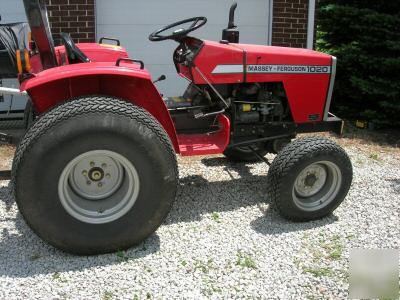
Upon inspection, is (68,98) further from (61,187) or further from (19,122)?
(19,122)

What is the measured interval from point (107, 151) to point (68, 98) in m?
0.54

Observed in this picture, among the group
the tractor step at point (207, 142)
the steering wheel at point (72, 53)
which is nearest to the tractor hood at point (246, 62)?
the tractor step at point (207, 142)

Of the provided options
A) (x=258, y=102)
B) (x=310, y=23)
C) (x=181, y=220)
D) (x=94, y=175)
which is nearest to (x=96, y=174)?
(x=94, y=175)

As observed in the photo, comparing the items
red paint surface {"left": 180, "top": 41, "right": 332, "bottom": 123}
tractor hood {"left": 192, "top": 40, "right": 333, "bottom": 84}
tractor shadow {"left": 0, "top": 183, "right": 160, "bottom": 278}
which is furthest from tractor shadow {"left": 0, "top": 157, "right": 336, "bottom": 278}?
tractor hood {"left": 192, "top": 40, "right": 333, "bottom": 84}

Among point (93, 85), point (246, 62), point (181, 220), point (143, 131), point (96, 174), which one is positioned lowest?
point (181, 220)

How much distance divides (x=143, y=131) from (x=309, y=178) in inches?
56.2

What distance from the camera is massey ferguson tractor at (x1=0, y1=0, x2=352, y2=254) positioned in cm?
282

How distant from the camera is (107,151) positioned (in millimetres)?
2881

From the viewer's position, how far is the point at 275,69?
3.78 m

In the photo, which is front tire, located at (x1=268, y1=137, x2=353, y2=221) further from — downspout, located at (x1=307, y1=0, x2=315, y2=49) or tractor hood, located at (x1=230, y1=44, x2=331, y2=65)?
downspout, located at (x1=307, y1=0, x2=315, y2=49)

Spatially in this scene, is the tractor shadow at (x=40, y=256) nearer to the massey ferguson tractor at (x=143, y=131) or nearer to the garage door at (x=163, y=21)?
the massey ferguson tractor at (x=143, y=131)

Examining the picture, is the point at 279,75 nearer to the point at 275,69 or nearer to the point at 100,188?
the point at 275,69

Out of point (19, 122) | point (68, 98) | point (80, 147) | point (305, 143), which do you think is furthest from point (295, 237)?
point (19, 122)

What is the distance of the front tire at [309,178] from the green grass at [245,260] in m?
0.56
